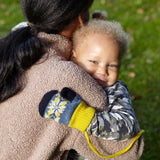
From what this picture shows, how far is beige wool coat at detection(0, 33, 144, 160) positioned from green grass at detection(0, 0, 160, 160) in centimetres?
170

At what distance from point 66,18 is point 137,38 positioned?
3.47 meters

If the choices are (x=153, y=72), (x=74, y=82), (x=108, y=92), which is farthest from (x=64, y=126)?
(x=153, y=72)

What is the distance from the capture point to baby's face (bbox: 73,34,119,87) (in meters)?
1.82

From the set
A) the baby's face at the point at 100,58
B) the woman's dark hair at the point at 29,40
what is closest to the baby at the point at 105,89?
the baby's face at the point at 100,58

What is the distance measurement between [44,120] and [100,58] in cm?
62

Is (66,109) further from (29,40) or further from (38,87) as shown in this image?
(29,40)

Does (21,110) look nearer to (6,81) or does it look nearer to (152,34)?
(6,81)

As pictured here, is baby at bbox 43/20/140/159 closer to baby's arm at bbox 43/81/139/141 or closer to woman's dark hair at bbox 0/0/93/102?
baby's arm at bbox 43/81/139/141

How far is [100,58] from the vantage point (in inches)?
72.2

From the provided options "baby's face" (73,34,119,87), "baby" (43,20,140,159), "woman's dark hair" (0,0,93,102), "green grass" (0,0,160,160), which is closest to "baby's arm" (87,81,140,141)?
"baby" (43,20,140,159)

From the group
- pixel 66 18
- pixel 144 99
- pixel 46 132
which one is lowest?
pixel 144 99

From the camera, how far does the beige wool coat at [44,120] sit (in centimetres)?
146

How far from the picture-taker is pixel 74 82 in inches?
56.8

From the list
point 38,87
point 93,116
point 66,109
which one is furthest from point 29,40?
point 93,116
